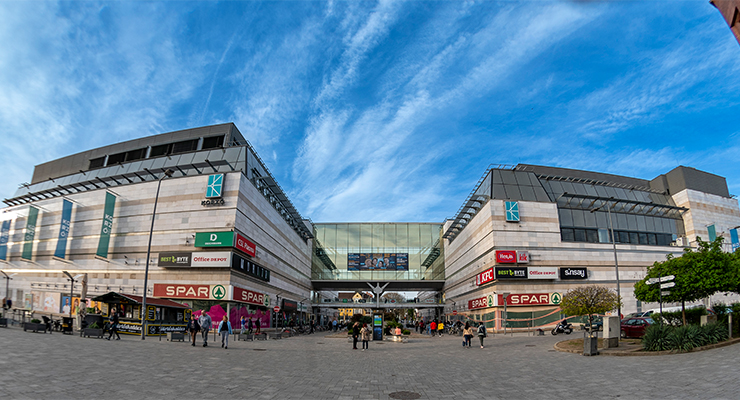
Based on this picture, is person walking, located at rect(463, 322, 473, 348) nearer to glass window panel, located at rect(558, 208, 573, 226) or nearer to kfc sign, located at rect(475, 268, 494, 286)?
kfc sign, located at rect(475, 268, 494, 286)

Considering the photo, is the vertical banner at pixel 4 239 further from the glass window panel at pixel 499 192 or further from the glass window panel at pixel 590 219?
the glass window panel at pixel 590 219

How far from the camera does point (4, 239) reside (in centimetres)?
5641

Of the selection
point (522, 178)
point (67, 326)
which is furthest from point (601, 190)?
point (67, 326)

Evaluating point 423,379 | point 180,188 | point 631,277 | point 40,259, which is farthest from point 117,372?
point 631,277

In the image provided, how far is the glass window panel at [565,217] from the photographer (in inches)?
2018

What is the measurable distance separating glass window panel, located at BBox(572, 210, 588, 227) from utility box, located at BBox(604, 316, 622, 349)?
34572 mm

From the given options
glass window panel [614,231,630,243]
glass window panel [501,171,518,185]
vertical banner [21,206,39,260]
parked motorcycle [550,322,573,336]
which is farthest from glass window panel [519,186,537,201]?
vertical banner [21,206,39,260]

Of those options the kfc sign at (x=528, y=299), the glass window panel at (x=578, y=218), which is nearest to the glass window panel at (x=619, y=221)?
the glass window panel at (x=578, y=218)

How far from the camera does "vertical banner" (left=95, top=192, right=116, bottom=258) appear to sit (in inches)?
1678

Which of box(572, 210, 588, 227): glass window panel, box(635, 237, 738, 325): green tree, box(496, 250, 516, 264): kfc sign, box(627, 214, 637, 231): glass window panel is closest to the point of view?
box(635, 237, 738, 325): green tree

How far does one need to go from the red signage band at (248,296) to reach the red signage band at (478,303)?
1030 inches

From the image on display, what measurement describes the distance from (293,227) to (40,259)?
106ft

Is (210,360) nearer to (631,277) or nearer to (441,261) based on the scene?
(631,277)

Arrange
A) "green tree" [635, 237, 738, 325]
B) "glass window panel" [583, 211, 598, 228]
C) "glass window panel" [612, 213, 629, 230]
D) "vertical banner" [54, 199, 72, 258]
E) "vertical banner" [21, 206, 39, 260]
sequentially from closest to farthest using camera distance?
"green tree" [635, 237, 738, 325], "vertical banner" [54, 199, 72, 258], "vertical banner" [21, 206, 39, 260], "glass window panel" [583, 211, 598, 228], "glass window panel" [612, 213, 629, 230]
